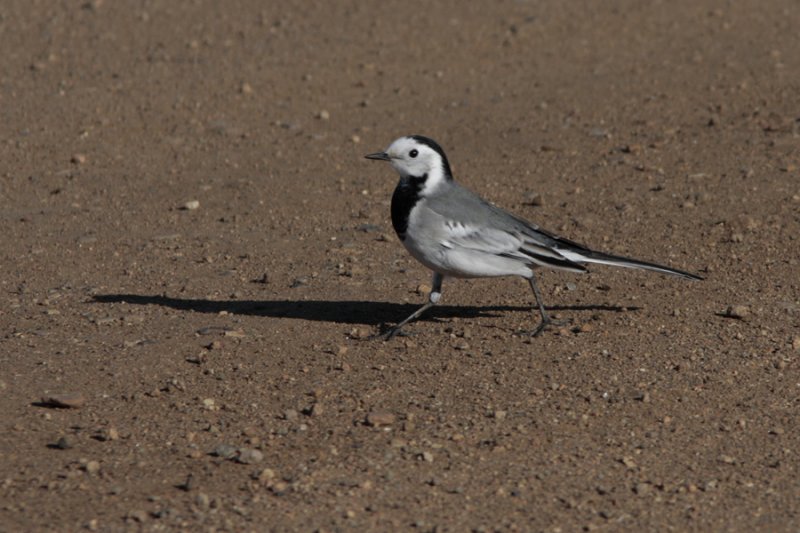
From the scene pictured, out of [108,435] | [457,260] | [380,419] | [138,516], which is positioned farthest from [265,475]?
[457,260]

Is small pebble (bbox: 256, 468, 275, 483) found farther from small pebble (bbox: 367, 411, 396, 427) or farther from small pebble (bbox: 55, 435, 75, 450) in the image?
small pebble (bbox: 55, 435, 75, 450)

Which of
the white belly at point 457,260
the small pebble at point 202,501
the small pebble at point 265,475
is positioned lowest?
the small pebble at point 202,501

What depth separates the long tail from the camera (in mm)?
8156

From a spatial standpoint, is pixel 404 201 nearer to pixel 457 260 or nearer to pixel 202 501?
pixel 457 260

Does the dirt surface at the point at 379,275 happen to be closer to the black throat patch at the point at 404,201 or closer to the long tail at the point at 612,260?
the long tail at the point at 612,260

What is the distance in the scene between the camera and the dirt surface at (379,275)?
20.5 feet

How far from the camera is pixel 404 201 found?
327 inches

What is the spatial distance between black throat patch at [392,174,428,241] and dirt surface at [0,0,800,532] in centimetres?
73

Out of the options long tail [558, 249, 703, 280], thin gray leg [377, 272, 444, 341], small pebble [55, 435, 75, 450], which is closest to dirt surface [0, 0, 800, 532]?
small pebble [55, 435, 75, 450]

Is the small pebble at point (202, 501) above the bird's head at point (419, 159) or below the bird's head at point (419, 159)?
below

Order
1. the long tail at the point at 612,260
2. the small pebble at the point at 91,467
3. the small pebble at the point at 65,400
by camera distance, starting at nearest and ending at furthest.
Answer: the small pebble at the point at 91,467 < the small pebble at the point at 65,400 < the long tail at the point at 612,260

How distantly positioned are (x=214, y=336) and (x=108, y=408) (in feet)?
3.88

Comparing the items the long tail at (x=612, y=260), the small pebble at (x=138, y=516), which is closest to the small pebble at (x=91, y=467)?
the small pebble at (x=138, y=516)

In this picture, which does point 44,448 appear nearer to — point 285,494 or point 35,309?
point 285,494
